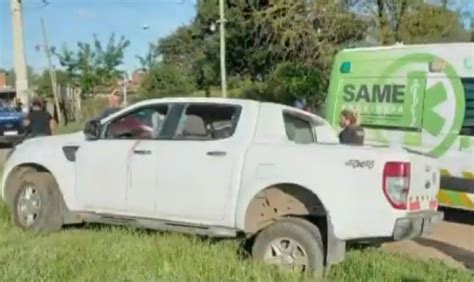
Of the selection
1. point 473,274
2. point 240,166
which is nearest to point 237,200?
point 240,166

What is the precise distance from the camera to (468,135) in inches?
346

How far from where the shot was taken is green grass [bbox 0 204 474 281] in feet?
18.8

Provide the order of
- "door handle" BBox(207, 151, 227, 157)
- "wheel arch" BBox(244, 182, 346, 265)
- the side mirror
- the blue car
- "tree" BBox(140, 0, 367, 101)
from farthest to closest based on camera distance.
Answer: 1. the blue car
2. "tree" BBox(140, 0, 367, 101)
3. the side mirror
4. "door handle" BBox(207, 151, 227, 157)
5. "wheel arch" BBox(244, 182, 346, 265)

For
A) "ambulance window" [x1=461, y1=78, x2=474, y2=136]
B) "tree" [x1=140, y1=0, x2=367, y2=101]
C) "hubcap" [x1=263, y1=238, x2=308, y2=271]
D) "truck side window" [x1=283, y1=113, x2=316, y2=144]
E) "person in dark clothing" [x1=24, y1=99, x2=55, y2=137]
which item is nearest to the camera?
"hubcap" [x1=263, y1=238, x2=308, y2=271]

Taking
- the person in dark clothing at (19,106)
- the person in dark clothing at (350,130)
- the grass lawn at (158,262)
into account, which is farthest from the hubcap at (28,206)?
the person in dark clothing at (19,106)

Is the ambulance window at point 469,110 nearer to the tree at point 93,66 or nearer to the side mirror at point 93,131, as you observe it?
the side mirror at point 93,131

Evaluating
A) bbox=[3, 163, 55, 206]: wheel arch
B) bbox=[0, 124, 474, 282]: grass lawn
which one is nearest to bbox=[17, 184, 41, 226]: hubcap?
bbox=[3, 163, 55, 206]: wheel arch

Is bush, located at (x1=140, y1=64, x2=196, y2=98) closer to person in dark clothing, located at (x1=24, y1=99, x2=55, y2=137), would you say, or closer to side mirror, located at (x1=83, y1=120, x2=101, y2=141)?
person in dark clothing, located at (x1=24, y1=99, x2=55, y2=137)

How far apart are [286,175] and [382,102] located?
4.16 m

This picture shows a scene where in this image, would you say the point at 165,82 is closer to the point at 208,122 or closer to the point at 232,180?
the point at 208,122

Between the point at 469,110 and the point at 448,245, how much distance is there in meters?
1.83

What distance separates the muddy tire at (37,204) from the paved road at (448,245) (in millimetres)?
3824

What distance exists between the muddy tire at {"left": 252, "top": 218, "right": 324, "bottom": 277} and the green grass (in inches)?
6.8

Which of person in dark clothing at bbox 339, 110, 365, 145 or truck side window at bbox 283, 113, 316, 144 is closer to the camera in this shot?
truck side window at bbox 283, 113, 316, 144
